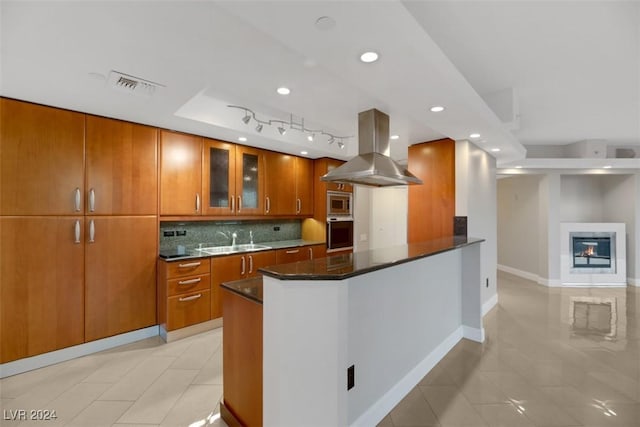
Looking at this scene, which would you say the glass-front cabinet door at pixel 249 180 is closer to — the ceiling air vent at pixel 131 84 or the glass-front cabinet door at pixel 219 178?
the glass-front cabinet door at pixel 219 178

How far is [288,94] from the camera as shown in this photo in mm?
2545

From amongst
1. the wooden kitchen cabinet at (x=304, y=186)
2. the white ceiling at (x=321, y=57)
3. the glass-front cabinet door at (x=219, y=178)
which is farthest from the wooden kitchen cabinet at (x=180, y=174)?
the wooden kitchen cabinet at (x=304, y=186)

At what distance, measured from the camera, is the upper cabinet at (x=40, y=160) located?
2312 millimetres

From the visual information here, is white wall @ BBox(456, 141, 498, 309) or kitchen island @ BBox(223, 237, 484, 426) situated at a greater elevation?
white wall @ BBox(456, 141, 498, 309)

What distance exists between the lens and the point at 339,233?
4797 millimetres

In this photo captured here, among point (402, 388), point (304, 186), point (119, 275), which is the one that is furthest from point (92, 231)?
point (402, 388)

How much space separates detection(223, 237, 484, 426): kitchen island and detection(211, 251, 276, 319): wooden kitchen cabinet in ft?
5.13

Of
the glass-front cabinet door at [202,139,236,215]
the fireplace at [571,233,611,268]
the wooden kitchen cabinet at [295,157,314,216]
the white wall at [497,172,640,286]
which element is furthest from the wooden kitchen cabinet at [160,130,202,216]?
the fireplace at [571,233,611,268]

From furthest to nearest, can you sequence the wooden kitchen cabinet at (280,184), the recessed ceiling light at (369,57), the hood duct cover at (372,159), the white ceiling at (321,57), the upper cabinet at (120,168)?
the wooden kitchen cabinet at (280,184) < the upper cabinet at (120,168) < the hood duct cover at (372,159) < the recessed ceiling light at (369,57) < the white ceiling at (321,57)

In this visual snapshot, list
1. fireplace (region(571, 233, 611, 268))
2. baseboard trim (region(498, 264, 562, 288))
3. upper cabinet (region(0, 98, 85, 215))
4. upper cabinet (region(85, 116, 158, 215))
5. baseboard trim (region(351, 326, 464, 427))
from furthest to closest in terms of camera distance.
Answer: fireplace (region(571, 233, 611, 268))
baseboard trim (region(498, 264, 562, 288))
upper cabinet (region(85, 116, 158, 215))
upper cabinet (region(0, 98, 85, 215))
baseboard trim (region(351, 326, 464, 427))

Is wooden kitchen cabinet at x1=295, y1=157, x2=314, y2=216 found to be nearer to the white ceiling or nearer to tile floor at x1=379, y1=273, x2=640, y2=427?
the white ceiling

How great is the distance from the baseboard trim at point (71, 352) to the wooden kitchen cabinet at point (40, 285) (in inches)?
2.3

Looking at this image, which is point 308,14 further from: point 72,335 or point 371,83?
point 72,335

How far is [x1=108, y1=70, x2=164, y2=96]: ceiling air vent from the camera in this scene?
6.61 feet
